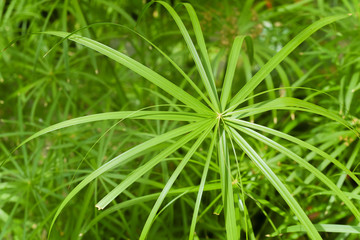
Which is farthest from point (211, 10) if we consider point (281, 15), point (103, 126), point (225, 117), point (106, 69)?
point (225, 117)

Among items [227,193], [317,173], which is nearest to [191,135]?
[227,193]

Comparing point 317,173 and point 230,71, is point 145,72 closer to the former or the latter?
point 230,71

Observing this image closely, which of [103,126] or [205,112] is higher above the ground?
[205,112]

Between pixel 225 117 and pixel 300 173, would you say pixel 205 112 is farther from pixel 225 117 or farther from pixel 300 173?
pixel 300 173

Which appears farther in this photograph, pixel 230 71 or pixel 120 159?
pixel 230 71

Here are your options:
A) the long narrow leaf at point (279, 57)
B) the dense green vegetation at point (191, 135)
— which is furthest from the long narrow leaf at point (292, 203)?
the long narrow leaf at point (279, 57)

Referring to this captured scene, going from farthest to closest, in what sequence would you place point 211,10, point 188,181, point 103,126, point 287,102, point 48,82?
point 211,10
point 48,82
point 103,126
point 188,181
point 287,102

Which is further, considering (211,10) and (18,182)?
(211,10)

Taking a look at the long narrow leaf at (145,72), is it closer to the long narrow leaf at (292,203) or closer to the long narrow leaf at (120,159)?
the long narrow leaf at (120,159)

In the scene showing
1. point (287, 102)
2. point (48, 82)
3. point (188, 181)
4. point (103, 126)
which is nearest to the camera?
point (287, 102)
